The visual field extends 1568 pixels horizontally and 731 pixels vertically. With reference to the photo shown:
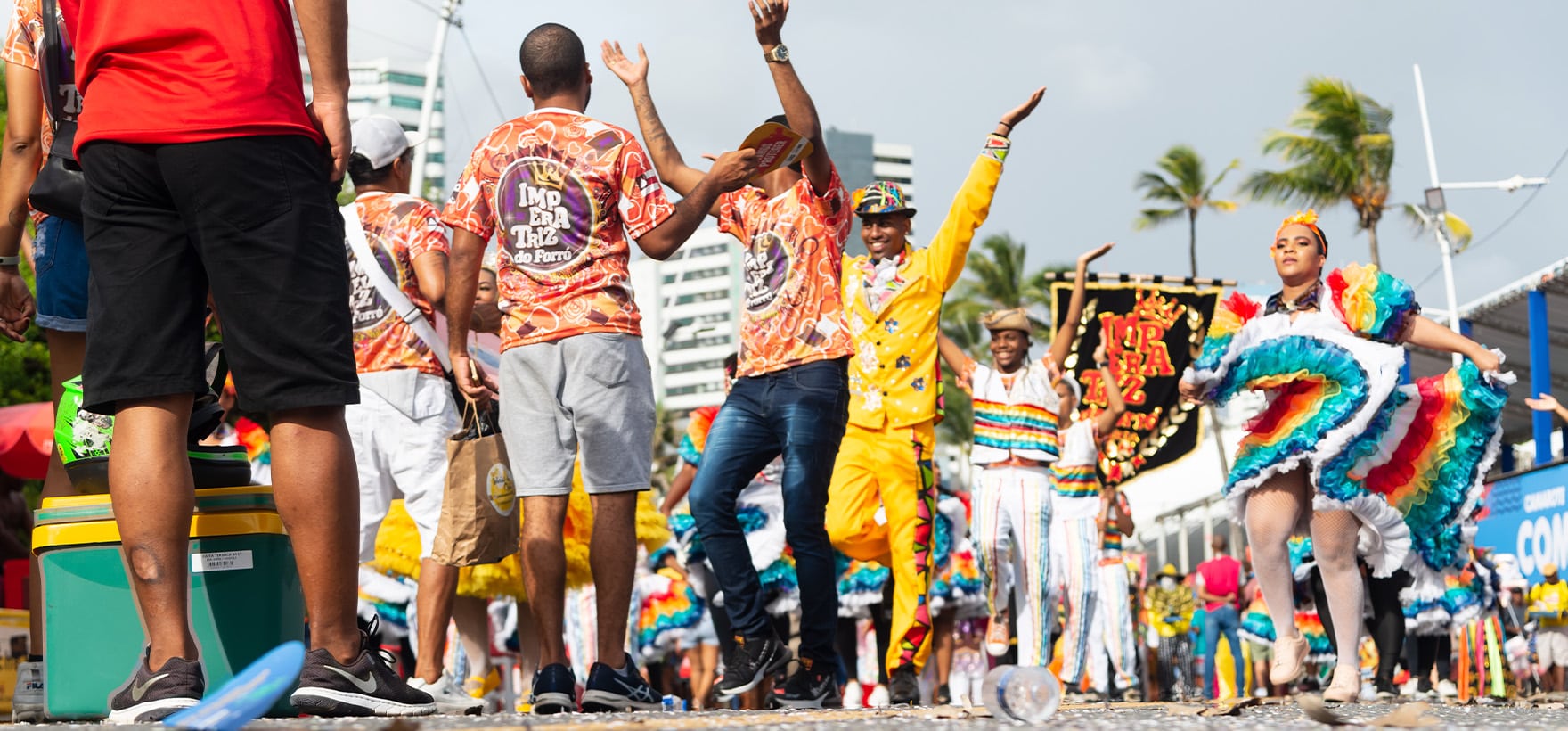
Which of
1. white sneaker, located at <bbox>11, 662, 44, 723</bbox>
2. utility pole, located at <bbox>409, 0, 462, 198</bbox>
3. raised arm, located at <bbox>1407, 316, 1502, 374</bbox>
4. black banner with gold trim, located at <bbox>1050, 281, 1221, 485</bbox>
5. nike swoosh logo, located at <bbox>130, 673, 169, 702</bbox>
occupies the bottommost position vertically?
white sneaker, located at <bbox>11, 662, 44, 723</bbox>

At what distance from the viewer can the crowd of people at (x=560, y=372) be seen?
390cm

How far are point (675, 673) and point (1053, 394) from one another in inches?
233

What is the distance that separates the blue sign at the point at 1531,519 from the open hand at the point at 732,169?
15848 millimetres

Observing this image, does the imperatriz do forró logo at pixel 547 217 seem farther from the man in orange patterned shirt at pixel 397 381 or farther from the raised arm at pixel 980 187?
the raised arm at pixel 980 187

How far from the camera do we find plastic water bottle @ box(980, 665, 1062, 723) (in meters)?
3.31

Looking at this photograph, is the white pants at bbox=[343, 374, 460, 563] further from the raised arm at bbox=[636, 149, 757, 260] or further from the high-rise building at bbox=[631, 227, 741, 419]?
the high-rise building at bbox=[631, 227, 741, 419]

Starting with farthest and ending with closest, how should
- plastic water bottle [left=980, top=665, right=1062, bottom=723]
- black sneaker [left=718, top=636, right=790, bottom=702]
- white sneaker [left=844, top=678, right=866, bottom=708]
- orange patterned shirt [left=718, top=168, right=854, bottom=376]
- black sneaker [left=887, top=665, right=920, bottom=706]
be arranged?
white sneaker [left=844, top=678, right=866, bottom=708] < black sneaker [left=887, top=665, right=920, bottom=706] < orange patterned shirt [left=718, top=168, right=854, bottom=376] < black sneaker [left=718, top=636, right=790, bottom=702] < plastic water bottle [left=980, top=665, right=1062, bottom=723]

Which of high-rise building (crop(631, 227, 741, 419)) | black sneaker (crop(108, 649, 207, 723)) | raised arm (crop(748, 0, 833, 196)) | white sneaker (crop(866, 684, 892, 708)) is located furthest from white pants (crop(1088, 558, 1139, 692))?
high-rise building (crop(631, 227, 741, 419))

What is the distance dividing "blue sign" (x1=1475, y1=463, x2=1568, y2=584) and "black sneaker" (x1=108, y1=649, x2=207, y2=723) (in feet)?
58.2

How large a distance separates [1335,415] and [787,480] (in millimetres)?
2293

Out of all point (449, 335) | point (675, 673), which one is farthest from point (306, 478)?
point (675, 673)

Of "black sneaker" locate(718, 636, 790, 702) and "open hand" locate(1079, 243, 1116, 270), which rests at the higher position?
"open hand" locate(1079, 243, 1116, 270)

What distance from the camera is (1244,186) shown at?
4194 cm

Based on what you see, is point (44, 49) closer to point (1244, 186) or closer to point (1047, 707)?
point (1047, 707)
